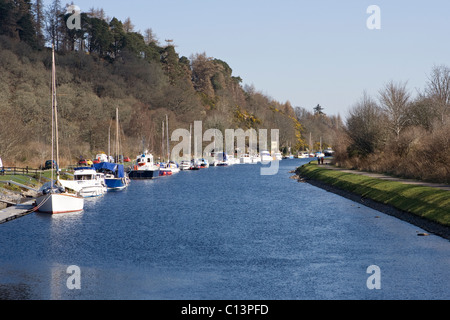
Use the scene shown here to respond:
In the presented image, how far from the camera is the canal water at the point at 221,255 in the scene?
83.5 feet

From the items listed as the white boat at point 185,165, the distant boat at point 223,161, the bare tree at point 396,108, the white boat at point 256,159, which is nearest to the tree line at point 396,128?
the bare tree at point 396,108

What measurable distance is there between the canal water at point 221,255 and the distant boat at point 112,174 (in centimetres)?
1914

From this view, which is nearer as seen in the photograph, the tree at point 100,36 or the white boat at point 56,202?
the white boat at point 56,202

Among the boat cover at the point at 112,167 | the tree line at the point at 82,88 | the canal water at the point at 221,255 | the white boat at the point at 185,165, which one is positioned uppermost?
the tree line at the point at 82,88

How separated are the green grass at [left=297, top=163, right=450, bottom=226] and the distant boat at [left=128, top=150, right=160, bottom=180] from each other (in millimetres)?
36268

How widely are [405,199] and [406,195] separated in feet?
2.16

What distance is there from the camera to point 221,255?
33.2m

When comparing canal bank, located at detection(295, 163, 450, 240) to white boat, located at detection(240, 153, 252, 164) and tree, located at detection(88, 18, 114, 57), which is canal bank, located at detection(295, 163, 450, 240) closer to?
white boat, located at detection(240, 153, 252, 164)

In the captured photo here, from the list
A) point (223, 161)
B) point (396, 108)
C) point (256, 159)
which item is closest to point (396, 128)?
point (396, 108)

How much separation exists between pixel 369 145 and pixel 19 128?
50.0 meters

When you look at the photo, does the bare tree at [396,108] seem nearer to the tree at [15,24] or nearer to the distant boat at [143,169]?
the distant boat at [143,169]

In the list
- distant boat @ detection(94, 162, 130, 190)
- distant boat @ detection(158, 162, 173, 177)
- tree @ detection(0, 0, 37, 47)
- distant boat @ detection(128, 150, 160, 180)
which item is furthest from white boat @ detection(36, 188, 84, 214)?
tree @ detection(0, 0, 37, 47)

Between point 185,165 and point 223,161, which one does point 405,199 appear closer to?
point 185,165

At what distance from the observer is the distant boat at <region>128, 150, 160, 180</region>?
97.4 meters
